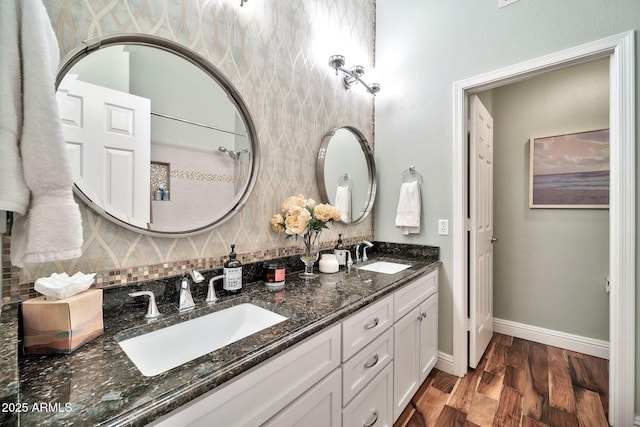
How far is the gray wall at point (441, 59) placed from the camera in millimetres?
1611

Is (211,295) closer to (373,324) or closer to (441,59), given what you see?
(373,324)

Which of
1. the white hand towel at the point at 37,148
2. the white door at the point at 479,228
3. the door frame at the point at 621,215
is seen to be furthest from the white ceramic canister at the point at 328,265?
the door frame at the point at 621,215

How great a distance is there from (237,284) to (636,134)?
213cm

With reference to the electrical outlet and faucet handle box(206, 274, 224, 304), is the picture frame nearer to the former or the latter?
the electrical outlet

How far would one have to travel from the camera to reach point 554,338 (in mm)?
2389

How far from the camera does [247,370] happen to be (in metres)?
0.71

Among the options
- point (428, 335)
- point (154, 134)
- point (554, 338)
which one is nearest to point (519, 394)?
point (428, 335)

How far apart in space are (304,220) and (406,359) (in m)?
0.98

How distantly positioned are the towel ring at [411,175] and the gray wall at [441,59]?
4 cm

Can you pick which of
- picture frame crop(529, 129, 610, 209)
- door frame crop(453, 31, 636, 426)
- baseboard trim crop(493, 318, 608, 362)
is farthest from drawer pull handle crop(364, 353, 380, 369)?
picture frame crop(529, 129, 610, 209)

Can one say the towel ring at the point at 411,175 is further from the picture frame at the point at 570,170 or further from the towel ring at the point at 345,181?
the picture frame at the point at 570,170

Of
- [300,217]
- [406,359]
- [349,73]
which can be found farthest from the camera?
[349,73]

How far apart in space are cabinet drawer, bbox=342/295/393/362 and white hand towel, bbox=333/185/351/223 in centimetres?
79

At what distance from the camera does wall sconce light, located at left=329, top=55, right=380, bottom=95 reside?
6.15 feet
